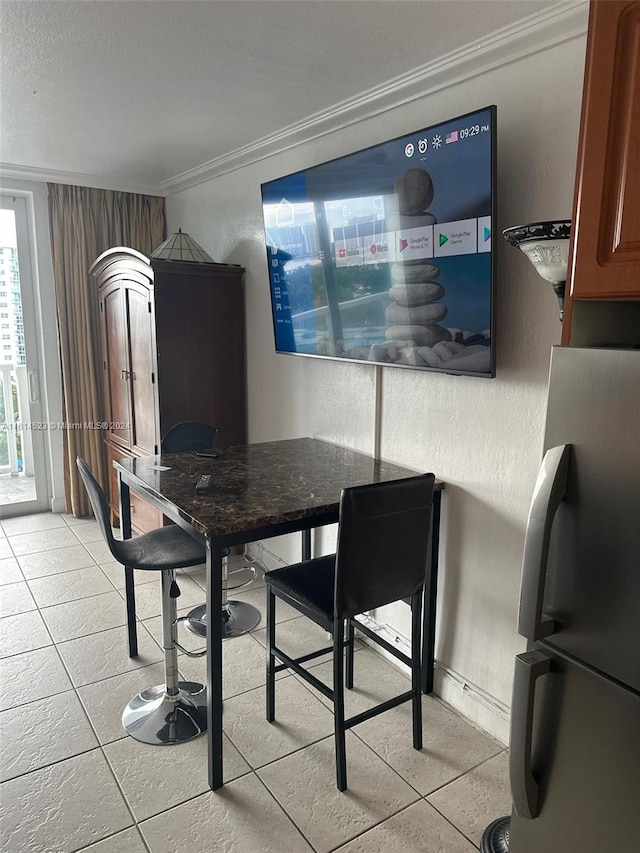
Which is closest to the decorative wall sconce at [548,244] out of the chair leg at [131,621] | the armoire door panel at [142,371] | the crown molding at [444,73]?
the crown molding at [444,73]

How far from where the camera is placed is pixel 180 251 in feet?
11.8

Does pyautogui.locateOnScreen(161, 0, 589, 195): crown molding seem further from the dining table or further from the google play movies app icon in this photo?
the dining table

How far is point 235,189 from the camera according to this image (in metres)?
3.58

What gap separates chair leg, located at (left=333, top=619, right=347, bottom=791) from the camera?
188cm

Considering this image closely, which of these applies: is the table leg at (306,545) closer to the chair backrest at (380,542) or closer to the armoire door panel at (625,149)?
the chair backrest at (380,542)

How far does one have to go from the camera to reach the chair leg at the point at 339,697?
1.88 m

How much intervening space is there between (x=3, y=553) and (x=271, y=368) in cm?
209

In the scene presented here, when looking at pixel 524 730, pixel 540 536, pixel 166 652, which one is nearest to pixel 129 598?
pixel 166 652

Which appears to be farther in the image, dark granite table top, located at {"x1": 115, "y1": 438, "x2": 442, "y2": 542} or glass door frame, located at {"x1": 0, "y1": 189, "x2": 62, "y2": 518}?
glass door frame, located at {"x1": 0, "y1": 189, "x2": 62, "y2": 518}

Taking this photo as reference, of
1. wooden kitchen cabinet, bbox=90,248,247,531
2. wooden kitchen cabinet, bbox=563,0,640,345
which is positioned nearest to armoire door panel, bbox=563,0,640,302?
wooden kitchen cabinet, bbox=563,0,640,345

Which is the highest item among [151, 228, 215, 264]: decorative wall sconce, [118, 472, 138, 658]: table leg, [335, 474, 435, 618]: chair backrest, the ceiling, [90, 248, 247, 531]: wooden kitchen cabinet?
the ceiling

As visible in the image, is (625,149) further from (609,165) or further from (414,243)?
(414,243)

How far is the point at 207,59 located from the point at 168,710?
7.94ft

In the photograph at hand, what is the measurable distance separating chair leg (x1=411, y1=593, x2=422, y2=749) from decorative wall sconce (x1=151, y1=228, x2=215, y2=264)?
2.40 m
